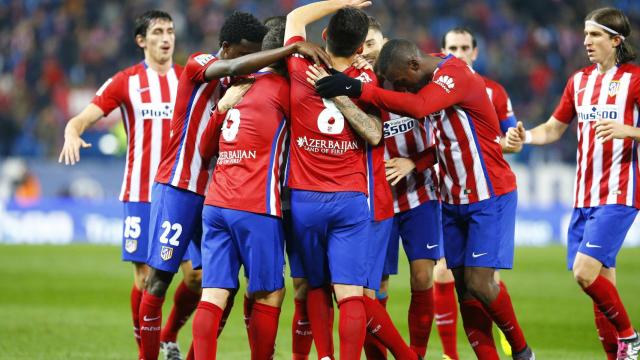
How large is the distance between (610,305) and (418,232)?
151 cm

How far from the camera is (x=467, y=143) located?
6.56 m

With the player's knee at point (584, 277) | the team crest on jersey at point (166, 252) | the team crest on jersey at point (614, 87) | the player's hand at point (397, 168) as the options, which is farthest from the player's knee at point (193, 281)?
the team crest on jersey at point (614, 87)

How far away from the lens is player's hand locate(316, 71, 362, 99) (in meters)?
5.75

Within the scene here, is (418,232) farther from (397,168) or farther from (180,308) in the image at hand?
(180,308)

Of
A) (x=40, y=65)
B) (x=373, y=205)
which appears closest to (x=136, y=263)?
(x=373, y=205)

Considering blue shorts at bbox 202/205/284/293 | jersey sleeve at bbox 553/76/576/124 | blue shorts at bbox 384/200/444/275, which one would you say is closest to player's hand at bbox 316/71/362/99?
blue shorts at bbox 202/205/284/293

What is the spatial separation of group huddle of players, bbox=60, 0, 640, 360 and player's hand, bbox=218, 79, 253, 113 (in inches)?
0.5

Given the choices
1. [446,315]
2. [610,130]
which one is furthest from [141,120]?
[610,130]

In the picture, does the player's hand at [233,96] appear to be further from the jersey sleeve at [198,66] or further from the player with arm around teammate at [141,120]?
the player with arm around teammate at [141,120]

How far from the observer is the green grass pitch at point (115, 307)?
8.29m

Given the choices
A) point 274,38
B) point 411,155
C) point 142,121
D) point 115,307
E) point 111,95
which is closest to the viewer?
point 274,38

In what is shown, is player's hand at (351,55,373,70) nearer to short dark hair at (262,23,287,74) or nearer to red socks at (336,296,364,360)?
short dark hair at (262,23,287,74)

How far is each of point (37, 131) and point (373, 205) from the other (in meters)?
16.2

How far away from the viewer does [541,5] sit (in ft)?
81.0
